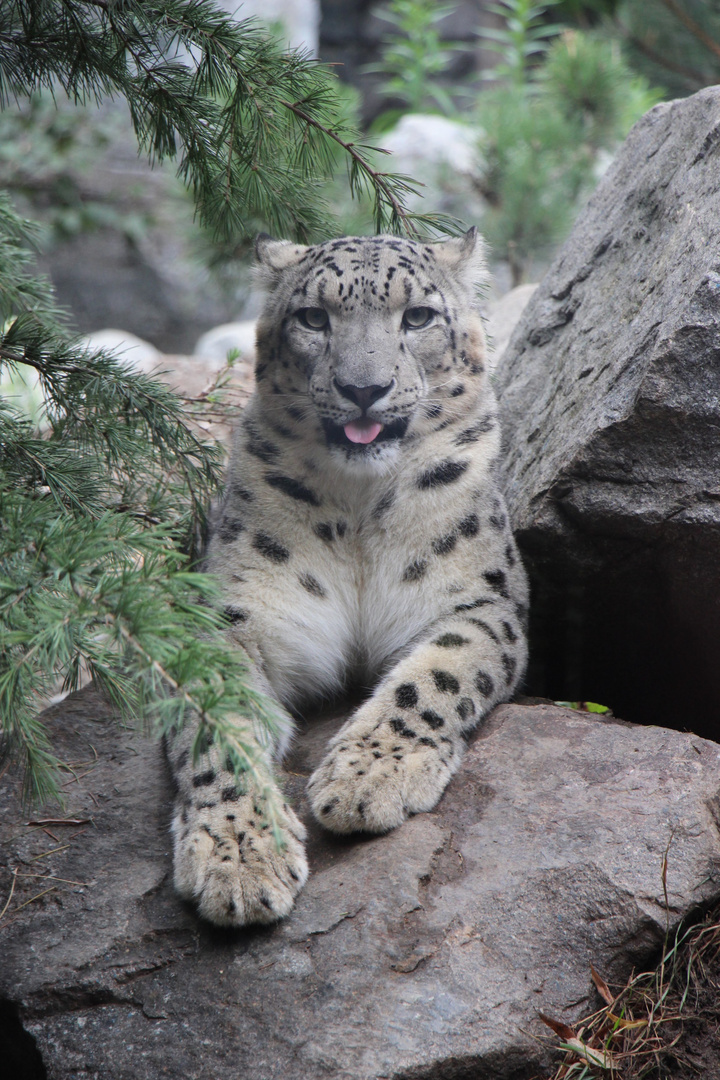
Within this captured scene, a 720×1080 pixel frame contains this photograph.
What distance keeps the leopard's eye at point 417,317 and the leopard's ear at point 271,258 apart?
61cm

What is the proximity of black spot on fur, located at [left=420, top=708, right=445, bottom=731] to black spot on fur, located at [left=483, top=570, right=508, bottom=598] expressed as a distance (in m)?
0.69

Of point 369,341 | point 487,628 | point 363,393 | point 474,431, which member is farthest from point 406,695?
point 369,341

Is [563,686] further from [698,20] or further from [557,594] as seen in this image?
[698,20]

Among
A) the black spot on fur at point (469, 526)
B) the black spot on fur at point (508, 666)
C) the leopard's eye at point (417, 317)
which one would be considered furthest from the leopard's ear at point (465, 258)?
the black spot on fur at point (508, 666)

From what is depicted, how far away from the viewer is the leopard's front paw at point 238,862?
284cm

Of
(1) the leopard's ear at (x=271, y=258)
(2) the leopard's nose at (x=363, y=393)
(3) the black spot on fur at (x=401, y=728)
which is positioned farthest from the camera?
(1) the leopard's ear at (x=271, y=258)

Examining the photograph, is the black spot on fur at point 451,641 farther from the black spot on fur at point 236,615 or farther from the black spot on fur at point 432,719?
the black spot on fur at point 236,615

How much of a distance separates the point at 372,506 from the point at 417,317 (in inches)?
30.3

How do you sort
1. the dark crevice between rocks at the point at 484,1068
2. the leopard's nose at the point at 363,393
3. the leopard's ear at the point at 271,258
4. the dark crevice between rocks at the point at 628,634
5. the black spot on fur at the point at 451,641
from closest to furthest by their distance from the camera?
the dark crevice between rocks at the point at 484,1068 < the leopard's nose at the point at 363,393 < the black spot on fur at the point at 451,641 < the dark crevice between rocks at the point at 628,634 < the leopard's ear at the point at 271,258

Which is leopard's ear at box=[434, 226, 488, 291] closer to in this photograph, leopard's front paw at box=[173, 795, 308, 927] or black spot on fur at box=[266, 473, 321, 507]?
black spot on fur at box=[266, 473, 321, 507]

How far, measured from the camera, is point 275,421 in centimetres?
411

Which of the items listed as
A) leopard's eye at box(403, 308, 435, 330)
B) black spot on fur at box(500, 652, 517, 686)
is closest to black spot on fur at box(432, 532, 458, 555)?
black spot on fur at box(500, 652, 517, 686)

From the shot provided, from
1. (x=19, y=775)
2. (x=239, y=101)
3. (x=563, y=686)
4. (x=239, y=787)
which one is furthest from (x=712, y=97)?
(x=19, y=775)

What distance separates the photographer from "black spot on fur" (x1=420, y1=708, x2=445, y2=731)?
3.45 m
